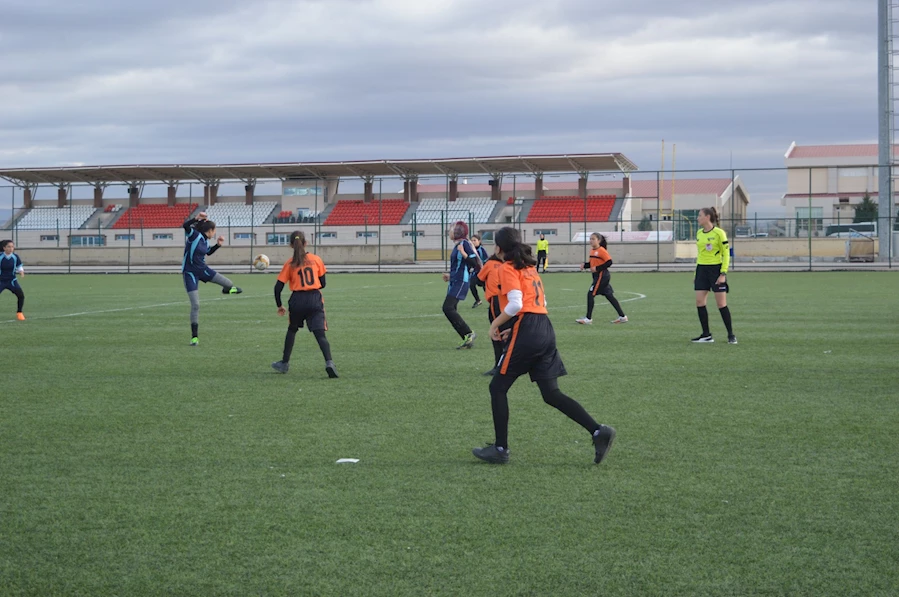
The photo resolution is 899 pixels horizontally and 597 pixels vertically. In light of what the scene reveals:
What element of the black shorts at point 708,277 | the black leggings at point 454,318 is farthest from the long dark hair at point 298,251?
the black shorts at point 708,277

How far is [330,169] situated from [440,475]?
6497 centimetres

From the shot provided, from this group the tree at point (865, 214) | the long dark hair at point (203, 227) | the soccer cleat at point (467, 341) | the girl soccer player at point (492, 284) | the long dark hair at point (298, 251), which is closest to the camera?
the girl soccer player at point (492, 284)

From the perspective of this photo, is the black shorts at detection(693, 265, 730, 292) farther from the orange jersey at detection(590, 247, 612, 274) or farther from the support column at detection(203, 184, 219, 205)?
the support column at detection(203, 184, 219, 205)

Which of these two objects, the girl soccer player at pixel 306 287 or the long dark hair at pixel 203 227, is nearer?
the girl soccer player at pixel 306 287

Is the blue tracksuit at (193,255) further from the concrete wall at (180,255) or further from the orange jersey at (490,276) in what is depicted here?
the concrete wall at (180,255)

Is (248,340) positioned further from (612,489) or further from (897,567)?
(897,567)

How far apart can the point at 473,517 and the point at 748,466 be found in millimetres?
2175

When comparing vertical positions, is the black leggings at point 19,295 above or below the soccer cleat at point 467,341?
above

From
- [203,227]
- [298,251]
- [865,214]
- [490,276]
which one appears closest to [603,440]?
[490,276]

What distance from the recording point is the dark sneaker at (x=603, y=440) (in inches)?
247

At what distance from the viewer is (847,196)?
2926 inches

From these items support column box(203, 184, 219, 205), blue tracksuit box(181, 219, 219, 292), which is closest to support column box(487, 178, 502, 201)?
support column box(203, 184, 219, 205)

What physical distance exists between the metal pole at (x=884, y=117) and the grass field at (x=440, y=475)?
3203cm

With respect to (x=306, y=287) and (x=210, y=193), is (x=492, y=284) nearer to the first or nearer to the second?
(x=306, y=287)
